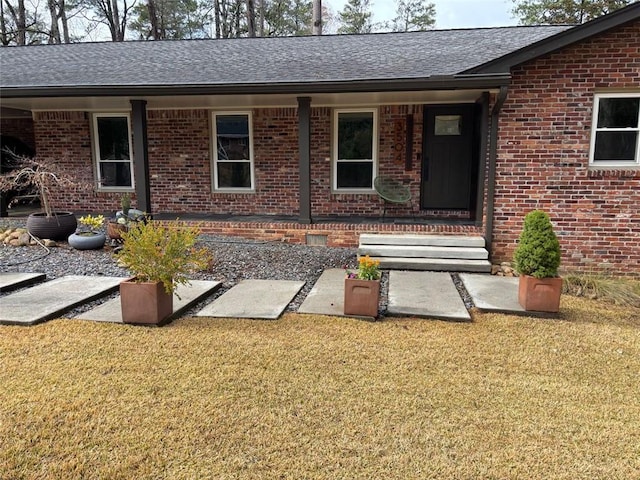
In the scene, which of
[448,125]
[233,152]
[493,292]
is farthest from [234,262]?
[448,125]

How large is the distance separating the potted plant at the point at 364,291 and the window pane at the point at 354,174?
482 cm

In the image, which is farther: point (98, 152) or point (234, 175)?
point (98, 152)

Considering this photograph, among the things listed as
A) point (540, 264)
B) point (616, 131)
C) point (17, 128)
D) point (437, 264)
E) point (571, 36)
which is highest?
point (571, 36)

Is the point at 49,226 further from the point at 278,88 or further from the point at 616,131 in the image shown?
the point at 616,131

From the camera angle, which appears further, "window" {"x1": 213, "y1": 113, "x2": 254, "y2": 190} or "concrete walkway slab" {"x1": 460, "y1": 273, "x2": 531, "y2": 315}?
"window" {"x1": 213, "y1": 113, "x2": 254, "y2": 190}

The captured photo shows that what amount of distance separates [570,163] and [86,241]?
7.17 m

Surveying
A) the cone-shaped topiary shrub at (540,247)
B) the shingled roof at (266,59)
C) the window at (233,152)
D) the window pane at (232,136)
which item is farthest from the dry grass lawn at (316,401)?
the window pane at (232,136)

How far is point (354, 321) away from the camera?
4406 mm

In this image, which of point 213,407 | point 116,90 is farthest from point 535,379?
point 116,90

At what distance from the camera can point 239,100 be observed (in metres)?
8.33

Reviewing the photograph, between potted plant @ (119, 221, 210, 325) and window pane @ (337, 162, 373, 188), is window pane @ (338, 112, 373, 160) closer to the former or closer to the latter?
A: window pane @ (337, 162, 373, 188)

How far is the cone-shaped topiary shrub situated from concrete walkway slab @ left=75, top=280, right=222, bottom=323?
3.43 m

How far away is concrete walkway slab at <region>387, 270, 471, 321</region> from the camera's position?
4649 millimetres

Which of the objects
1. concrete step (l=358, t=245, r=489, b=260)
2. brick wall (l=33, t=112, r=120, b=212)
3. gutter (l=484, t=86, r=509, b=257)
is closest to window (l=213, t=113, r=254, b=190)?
brick wall (l=33, t=112, r=120, b=212)
